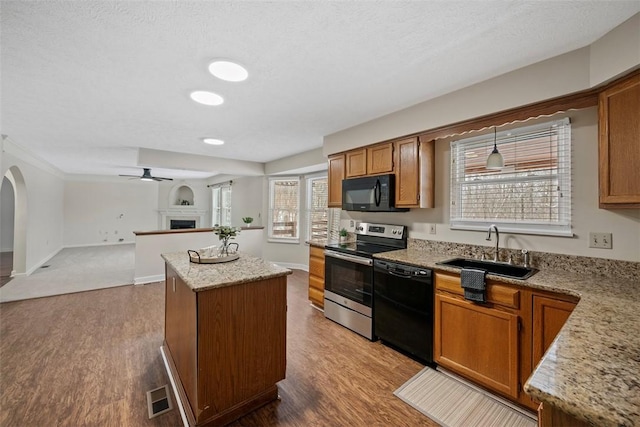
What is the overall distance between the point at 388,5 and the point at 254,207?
573 centimetres

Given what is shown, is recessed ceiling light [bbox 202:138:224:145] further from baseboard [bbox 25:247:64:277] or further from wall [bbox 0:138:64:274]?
baseboard [bbox 25:247:64:277]

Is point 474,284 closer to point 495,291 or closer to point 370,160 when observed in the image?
point 495,291

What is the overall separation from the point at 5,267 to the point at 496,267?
29.4 feet

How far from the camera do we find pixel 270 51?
183 centimetres

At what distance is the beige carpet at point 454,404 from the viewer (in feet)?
5.69

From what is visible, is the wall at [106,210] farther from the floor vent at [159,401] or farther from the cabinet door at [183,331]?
the floor vent at [159,401]

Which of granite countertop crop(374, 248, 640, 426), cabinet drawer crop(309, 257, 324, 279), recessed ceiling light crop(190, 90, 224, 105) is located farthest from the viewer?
cabinet drawer crop(309, 257, 324, 279)

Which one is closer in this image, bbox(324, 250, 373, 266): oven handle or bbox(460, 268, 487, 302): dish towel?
bbox(460, 268, 487, 302): dish towel

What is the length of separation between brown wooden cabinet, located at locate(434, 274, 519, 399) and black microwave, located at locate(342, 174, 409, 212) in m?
1.10

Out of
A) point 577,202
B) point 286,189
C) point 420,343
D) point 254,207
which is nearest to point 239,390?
point 420,343

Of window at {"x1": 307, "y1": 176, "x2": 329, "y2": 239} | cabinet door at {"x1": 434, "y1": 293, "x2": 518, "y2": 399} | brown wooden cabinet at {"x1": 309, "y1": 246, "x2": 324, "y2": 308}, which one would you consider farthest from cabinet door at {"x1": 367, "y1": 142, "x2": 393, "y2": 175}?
window at {"x1": 307, "y1": 176, "x2": 329, "y2": 239}

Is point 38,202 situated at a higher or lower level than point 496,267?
higher

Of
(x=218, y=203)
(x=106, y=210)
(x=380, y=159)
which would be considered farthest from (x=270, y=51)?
(x=106, y=210)

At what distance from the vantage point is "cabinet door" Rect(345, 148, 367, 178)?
11.0 ft
